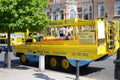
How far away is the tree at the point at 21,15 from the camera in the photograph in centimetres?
1453

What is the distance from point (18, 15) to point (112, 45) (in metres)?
→ 4.67

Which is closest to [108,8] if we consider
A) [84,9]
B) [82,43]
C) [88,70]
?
[84,9]

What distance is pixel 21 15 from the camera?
14.9 m

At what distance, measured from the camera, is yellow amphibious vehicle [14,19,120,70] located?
14227 millimetres

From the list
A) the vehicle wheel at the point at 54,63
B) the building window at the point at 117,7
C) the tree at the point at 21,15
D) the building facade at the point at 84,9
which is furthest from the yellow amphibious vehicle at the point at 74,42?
the building window at the point at 117,7

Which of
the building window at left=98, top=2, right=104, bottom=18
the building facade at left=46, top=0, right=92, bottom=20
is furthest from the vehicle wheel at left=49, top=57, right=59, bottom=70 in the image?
the building facade at left=46, top=0, right=92, bottom=20

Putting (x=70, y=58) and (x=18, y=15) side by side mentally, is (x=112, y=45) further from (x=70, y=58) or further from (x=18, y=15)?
(x=18, y=15)

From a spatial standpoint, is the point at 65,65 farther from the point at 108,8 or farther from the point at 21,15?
the point at 108,8

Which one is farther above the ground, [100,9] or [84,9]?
[84,9]

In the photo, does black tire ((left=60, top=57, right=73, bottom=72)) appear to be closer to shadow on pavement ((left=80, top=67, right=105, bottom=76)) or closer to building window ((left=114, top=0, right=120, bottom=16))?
shadow on pavement ((left=80, top=67, right=105, bottom=76))

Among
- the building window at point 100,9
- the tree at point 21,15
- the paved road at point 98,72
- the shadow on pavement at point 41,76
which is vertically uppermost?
the building window at point 100,9

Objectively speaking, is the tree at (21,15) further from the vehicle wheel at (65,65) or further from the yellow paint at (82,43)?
the vehicle wheel at (65,65)

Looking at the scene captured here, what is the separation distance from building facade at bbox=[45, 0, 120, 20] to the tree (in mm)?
25527

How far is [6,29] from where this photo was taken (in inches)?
615
